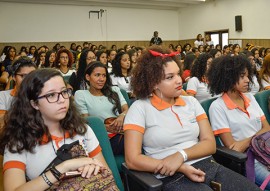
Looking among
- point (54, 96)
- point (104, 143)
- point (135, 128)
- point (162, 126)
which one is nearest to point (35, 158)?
point (54, 96)

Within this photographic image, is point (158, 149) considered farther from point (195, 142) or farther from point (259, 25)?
point (259, 25)

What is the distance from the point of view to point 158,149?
1601 mm

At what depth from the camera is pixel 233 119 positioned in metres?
1.89

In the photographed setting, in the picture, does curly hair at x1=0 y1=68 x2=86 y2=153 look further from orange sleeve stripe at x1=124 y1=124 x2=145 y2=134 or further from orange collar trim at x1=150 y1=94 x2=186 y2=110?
orange collar trim at x1=150 y1=94 x2=186 y2=110

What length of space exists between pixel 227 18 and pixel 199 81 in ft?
29.9

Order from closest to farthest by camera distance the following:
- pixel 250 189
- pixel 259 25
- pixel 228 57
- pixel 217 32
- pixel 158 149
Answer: pixel 250 189, pixel 158 149, pixel 228 57, pixel 259 25, pixel 217 32

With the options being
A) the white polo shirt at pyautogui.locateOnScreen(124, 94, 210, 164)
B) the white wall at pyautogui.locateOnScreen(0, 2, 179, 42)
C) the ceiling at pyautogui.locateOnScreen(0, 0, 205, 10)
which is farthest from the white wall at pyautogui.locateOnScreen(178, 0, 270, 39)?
the white polo shirt at pyautogui.locateOnScreen(124, 94, 210, 164)

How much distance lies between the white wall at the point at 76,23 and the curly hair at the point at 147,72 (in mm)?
9476

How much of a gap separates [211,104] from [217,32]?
425 inches

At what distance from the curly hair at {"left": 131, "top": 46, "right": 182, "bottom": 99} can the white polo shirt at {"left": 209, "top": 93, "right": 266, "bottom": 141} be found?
1.43 ft

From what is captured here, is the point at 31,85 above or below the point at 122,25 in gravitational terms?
below

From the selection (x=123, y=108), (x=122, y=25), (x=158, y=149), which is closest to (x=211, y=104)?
(x=158, y=149)

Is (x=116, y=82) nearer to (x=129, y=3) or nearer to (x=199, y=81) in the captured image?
(x=199, y=81)

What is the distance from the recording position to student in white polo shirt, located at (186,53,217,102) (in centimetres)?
315
